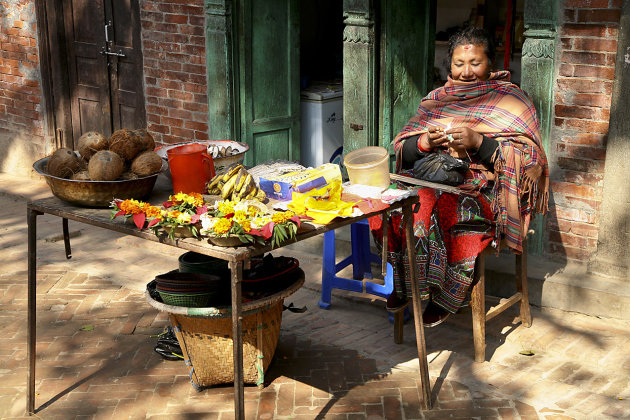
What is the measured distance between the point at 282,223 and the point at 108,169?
37.3 inches

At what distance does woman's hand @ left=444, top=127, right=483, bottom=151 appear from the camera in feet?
15.1

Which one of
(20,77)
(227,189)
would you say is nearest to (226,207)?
(227,189)

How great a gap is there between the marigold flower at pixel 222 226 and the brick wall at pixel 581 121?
2.81 meters

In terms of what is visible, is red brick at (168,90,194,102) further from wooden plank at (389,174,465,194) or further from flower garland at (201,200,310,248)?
flower garland at (201,200,310,248)

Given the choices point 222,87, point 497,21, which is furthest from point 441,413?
point 497,21

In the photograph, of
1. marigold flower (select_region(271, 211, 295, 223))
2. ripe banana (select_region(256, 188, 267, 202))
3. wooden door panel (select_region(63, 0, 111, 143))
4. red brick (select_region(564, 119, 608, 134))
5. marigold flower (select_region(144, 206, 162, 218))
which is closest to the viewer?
marigold flower (select_region(271, 211, 295, 223))

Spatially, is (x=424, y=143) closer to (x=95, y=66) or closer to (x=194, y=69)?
(x=194, y=69)

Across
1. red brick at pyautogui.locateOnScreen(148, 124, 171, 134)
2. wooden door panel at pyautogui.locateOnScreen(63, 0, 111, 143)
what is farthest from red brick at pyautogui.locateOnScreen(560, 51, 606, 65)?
wooden door panel at pyautogui.locateOnScreen(63, 0, 111, 143)

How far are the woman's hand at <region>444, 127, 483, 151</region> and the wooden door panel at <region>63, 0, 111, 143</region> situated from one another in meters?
4.92

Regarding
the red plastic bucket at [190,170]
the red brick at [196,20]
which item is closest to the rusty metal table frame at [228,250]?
the red plastic bucket at [190,170]

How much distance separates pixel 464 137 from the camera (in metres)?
4.61

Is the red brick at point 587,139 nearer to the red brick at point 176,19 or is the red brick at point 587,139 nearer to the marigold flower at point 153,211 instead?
the marigold flower at point 153,211

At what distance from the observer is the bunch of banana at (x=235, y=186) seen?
398 centimetres

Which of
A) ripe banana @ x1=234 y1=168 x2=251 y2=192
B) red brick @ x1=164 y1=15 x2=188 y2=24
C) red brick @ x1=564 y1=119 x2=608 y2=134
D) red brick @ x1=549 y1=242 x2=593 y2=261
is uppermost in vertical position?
red brick @ x1=164 y1=15 x2=188 y2=24
